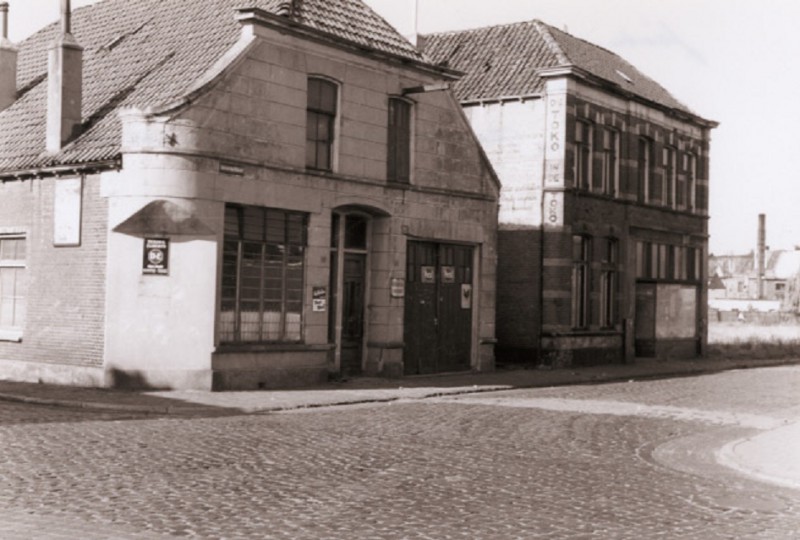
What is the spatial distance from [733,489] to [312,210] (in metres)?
12.1

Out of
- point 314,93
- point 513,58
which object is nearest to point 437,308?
point 314,93

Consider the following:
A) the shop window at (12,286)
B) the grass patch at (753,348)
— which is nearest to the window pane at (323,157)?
the shop window at (12,286)

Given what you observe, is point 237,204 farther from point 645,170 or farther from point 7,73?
point 645,170

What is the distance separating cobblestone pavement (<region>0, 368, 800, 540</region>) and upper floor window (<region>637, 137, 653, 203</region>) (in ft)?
57.1

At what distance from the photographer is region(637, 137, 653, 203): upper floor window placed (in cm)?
3378

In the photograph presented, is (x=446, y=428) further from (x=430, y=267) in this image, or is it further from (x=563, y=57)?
(x=563, y=57)

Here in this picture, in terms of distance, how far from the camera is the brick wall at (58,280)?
63.4ft

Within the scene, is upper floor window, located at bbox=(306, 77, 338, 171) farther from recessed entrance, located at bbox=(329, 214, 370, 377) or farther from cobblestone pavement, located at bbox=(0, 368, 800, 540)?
cobblestone pavement, located at bbox=(0, 368, 800, 540)

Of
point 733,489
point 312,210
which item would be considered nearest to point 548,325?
point 312,210

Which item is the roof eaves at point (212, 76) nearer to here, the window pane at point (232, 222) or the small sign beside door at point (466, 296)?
the window pane at point (232, 222)

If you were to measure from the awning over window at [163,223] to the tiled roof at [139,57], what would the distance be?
1.26 m

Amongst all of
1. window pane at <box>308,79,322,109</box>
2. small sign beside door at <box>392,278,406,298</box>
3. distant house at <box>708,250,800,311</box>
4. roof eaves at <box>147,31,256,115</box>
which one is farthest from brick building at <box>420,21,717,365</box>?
distant house at <box>708,250,800,311</box>

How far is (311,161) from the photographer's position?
21391mm

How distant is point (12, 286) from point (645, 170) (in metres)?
20.8
